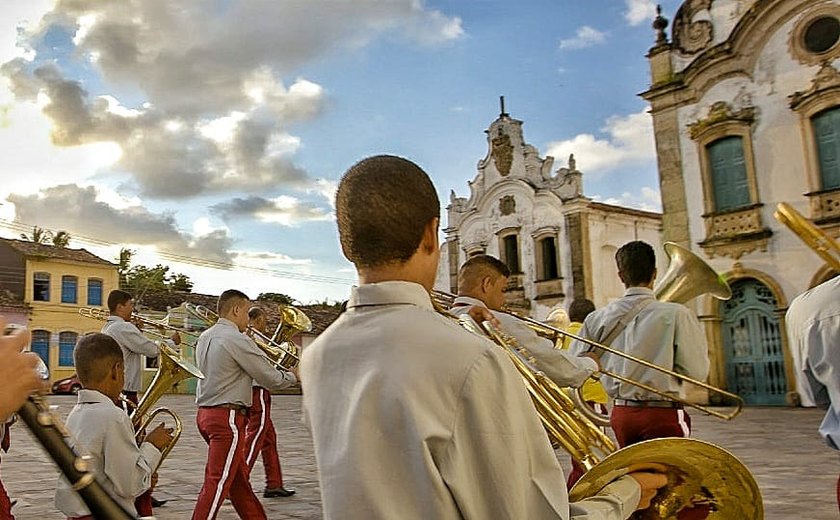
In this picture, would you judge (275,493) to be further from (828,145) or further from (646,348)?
(828,145)

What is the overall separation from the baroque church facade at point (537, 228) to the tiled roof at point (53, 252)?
821 inches

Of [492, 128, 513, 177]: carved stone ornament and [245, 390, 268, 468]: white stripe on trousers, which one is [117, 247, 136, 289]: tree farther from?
[245, 390, 268, 468]: white stripe on trousers

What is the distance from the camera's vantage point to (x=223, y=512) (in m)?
6.83

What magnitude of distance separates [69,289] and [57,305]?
1297mm

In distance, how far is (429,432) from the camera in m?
1.55

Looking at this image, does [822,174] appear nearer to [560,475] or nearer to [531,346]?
[531,346]

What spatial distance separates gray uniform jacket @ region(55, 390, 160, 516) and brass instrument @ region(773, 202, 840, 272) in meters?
3.48

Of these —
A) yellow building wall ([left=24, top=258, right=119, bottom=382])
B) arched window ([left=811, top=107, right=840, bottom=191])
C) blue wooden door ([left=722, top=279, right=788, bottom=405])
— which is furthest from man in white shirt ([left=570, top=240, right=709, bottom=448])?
yellow building wall ([left=24, top=258, right=119, bottom=382])

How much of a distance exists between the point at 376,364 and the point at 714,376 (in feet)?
62.3

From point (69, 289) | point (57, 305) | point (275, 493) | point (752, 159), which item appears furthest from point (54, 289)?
point (275, 493)

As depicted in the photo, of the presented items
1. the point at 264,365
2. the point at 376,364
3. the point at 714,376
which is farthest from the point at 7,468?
the point at 714,376

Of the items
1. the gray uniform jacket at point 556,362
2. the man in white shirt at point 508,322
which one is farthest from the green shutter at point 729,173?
the gray uniform jacket at point 556,362

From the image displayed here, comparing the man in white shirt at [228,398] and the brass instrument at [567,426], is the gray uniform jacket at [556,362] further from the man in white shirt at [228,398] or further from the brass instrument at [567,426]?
the man in white shirt at [228,398]

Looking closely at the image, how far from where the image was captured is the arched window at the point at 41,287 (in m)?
38.1
